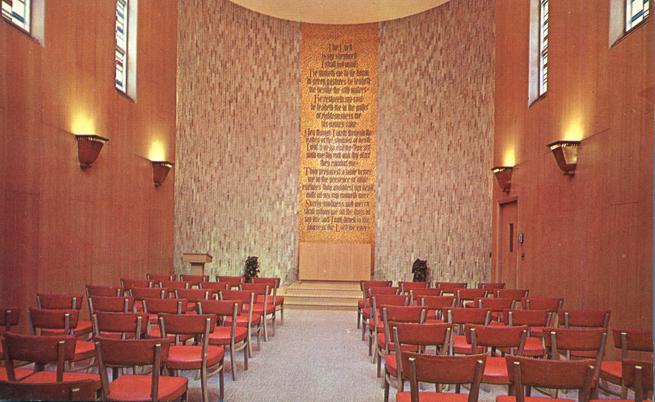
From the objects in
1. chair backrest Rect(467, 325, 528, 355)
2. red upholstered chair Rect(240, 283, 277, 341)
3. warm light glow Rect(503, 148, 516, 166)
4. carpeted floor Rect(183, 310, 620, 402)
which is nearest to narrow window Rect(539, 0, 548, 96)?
warm light glow Rect(503, 148, 516, 166)

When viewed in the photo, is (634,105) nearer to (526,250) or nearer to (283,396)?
(526,250)

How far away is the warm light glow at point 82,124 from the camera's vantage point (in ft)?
22.6

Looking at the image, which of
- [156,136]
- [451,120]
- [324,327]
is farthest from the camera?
[451,120]

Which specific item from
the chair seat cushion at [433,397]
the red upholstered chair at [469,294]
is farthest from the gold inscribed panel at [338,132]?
the chair seat cushion at [433,397]

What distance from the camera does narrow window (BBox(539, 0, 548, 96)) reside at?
26.7 feet

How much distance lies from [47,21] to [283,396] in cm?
496

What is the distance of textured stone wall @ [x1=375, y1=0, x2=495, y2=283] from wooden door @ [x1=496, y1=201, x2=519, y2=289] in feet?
3.17

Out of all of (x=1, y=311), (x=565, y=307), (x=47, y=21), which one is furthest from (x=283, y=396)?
(x=47, y=21)

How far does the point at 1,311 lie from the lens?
4078mm

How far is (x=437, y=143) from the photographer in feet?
39.2

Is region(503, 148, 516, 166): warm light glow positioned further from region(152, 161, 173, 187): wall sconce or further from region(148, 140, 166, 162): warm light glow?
region(148, 140, 166, 162): warm light glow

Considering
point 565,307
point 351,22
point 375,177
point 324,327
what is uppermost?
point 351,22

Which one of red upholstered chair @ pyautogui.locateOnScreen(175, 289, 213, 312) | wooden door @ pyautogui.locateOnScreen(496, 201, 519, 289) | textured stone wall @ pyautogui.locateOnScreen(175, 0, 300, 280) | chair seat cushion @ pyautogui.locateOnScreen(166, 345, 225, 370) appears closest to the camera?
chair seat cushion @ pyautogui.locateOnScreen(166, 345, 225, 370)

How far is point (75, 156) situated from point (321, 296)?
505 cm
